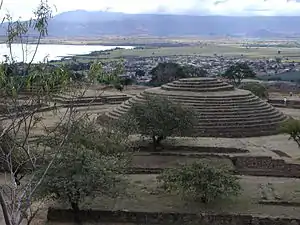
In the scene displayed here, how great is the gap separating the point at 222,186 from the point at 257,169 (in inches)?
309

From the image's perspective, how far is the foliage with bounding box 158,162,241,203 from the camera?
17.5 meters

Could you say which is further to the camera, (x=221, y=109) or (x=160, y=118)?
(x=221, y=109)

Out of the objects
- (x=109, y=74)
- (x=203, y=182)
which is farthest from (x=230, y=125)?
(x=109, y=74)

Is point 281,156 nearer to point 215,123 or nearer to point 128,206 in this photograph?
point 215,123

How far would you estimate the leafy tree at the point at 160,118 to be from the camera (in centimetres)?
2630

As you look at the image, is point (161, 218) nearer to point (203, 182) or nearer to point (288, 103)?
point (203, 182)

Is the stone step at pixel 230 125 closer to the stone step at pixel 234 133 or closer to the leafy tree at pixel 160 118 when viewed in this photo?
the stone step at pixel 234 133

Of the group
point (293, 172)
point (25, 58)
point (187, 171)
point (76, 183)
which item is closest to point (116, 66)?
point (25, 58)

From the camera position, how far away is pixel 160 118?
2634 cm

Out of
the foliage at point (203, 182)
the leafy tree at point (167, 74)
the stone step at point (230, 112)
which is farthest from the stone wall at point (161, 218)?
the leafy tree at point (167, 74)

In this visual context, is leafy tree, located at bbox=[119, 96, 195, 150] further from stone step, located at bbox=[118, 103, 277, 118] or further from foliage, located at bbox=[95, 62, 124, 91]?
foliage, located at bbox=[95, 62, 124, 91]

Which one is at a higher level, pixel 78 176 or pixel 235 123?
pixel 78 176

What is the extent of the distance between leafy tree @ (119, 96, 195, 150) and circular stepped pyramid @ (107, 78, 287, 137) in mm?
2913

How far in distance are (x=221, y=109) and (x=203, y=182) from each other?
16.5 metres
